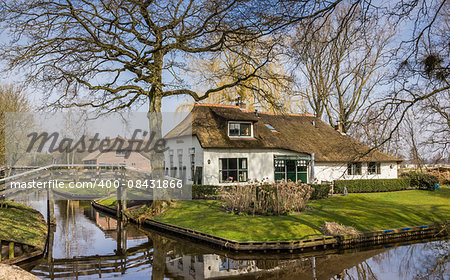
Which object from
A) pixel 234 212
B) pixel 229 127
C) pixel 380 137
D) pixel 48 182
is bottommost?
pixel 234 212

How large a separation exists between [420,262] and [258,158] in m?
13.9

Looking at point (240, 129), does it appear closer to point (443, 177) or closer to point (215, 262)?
point (215, 262)

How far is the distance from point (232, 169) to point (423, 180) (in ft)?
48.7

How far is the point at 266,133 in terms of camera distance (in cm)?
2548

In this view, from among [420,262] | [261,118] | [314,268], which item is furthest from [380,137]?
[261,118]

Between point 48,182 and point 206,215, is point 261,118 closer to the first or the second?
point 206,215

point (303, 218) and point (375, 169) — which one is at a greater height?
point (375, 169)

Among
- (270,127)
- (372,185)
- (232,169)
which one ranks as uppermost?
(270,127)

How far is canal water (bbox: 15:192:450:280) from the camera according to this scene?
988 centimetres

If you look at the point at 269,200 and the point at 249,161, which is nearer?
Result: the point at 269,200

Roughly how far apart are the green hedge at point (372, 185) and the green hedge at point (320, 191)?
2.84 metres

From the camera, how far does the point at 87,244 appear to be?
1404 cm

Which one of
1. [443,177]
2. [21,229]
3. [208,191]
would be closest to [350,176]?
[443,177]

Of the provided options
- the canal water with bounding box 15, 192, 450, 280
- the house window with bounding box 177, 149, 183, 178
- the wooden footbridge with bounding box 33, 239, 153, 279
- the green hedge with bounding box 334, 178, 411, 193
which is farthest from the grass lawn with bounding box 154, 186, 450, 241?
the house window with bounding box 177, 149, 183, 178
